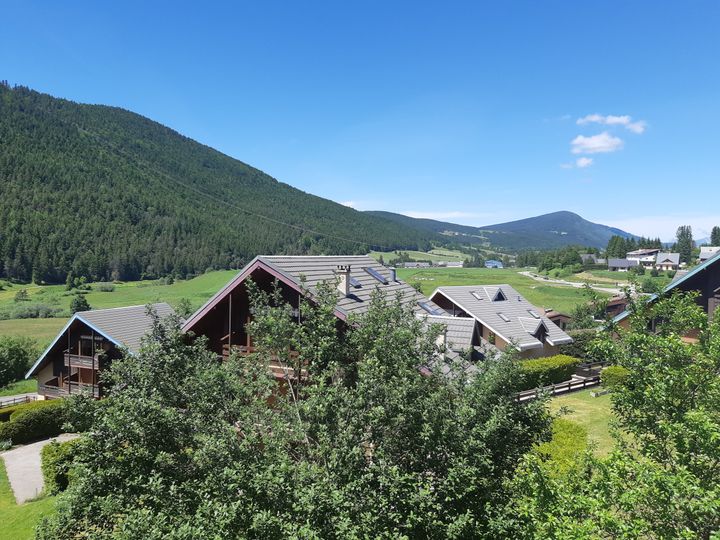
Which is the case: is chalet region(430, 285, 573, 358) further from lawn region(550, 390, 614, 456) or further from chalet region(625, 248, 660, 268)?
chalet region(625, 248, 660, 268)

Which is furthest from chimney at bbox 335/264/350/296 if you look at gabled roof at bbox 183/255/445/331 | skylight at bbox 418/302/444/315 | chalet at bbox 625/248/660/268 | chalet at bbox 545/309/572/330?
chalet at bbox 625/248/660/268

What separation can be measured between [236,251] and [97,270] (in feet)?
177

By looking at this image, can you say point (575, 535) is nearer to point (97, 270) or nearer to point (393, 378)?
point (393, 378)

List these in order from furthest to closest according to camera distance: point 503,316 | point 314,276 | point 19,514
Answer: point 503,316 < point 314,276 < point 19,514

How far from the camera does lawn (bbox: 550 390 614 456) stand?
2081 cm

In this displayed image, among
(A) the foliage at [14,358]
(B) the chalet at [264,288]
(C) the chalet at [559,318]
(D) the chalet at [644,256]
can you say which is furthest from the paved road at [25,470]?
(D) the chalet at [644,256]

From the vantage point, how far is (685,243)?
160m

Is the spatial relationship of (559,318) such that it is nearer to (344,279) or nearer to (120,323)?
(344,279)

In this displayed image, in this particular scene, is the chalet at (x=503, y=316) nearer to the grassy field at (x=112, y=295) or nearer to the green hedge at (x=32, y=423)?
the green hedge at (x=32, y=423)

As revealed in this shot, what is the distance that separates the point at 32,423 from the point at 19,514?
1193 centimetres

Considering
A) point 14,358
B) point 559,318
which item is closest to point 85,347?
point 14,358

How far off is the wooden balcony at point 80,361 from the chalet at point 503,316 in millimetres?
27709

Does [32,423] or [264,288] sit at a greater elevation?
[264,288]

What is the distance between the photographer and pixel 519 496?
7.95 meters
